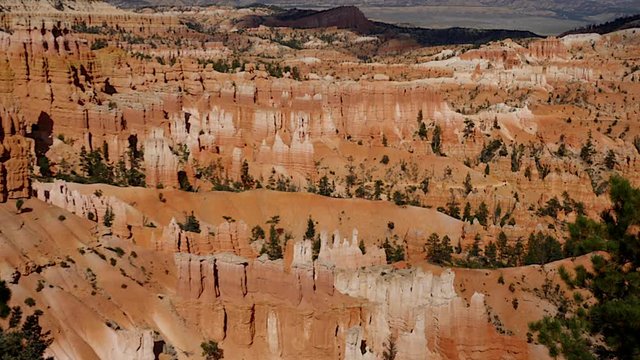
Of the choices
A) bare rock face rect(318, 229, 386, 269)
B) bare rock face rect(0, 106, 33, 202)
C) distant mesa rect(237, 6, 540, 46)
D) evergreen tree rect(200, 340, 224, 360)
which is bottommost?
evergreen tree rect(200, 340, 224, 360)

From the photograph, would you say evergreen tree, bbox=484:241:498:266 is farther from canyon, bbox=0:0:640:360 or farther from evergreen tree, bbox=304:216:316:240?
evergreen tree, bbox=304:216:316:240

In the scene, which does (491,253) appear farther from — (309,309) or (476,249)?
(309,309)

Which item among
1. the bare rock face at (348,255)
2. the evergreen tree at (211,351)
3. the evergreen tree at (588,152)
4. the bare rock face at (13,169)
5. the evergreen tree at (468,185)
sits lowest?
the evergreen tree at (588,152)

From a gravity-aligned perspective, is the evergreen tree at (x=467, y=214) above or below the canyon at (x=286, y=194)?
below

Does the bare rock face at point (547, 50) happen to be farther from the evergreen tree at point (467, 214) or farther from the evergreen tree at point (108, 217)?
the evergreen tree at point (108, 217)

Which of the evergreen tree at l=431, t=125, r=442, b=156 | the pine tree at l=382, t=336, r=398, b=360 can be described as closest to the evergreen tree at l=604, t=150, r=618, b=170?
the evergreen tree at l=431, t=125, r=442, b=156

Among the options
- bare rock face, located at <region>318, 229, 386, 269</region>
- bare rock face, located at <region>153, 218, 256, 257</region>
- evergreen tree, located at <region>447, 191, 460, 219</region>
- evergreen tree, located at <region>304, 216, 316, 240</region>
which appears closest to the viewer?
bare rock face, located at <region>153, 218, 256, 257</region>

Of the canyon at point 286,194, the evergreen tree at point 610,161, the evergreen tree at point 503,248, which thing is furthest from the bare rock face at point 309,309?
the evergreen tree at point 610,161

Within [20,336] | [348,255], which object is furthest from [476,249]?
[20,336]

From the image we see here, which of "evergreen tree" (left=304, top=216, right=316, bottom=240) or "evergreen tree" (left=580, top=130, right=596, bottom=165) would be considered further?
"evergreen tree" (left=580, top=130, right=596, bottom=165)

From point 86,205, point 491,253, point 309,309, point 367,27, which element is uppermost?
point 86,205
